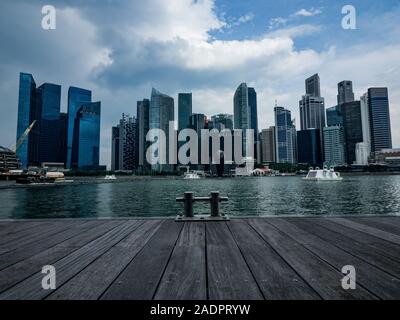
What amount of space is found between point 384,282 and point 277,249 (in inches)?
64.0

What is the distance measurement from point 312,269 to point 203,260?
1540 millimetres

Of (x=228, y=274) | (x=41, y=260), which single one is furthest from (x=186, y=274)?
(x=41, y=260)

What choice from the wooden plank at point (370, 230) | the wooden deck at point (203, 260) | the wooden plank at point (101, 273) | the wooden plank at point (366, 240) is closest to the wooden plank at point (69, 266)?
the wooden deck at point (203, 260)

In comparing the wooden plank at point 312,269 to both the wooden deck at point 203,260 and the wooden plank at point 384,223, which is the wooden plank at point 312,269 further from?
the wooden plank at point 384,223

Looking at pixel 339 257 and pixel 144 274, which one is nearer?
pixel 144 274

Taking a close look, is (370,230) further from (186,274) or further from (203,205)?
(203,205)

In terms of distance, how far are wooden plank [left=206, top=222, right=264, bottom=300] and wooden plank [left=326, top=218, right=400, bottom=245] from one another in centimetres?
317

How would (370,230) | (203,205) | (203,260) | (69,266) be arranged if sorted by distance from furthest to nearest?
(203,205) → (370,230) → (203,260) → (69,266)

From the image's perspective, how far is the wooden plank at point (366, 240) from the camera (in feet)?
12.9

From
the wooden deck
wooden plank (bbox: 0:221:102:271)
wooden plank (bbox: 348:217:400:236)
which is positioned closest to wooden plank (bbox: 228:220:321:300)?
the wooden deck

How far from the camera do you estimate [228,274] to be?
10.1ft

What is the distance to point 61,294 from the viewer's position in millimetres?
2562
